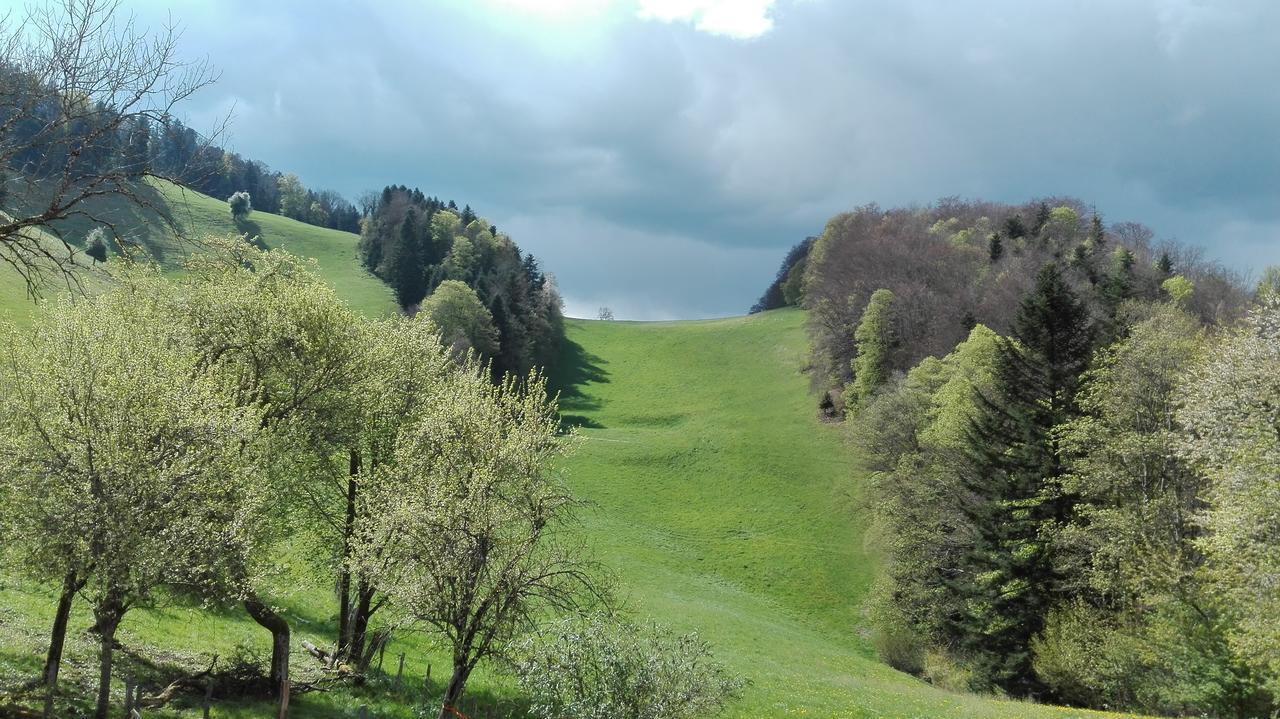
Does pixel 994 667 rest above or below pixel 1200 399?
below

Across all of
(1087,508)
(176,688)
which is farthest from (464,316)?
(176,688)

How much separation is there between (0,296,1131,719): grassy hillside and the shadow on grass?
1.29ft

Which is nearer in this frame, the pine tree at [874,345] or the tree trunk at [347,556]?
the tree trunk at [347,556]

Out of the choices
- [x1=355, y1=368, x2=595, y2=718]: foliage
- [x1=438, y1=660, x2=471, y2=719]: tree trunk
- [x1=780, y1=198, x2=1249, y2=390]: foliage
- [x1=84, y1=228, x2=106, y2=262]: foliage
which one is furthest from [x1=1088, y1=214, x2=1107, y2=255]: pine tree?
[x1=84, y1=228, x2=106, y2=262]: foliage

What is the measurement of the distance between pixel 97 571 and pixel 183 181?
8.45 m

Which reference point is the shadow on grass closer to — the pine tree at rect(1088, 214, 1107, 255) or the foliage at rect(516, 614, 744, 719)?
the pine tree at rect(1088, 214, 1107, 255)

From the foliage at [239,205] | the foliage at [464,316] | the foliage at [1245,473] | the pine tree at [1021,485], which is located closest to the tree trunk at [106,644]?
the foliage at [1245,473]

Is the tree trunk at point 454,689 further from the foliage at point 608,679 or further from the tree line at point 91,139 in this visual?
the tree line at point 91,139

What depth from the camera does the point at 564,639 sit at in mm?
17609

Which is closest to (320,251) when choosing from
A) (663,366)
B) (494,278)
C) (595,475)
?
(494,278)

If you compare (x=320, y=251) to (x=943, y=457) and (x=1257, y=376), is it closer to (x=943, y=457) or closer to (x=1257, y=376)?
(x=943, y=457)

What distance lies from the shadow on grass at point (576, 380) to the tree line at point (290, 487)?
6610 centimetres

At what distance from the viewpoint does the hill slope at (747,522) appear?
3653 cm

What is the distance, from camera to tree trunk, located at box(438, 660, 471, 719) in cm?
2017
